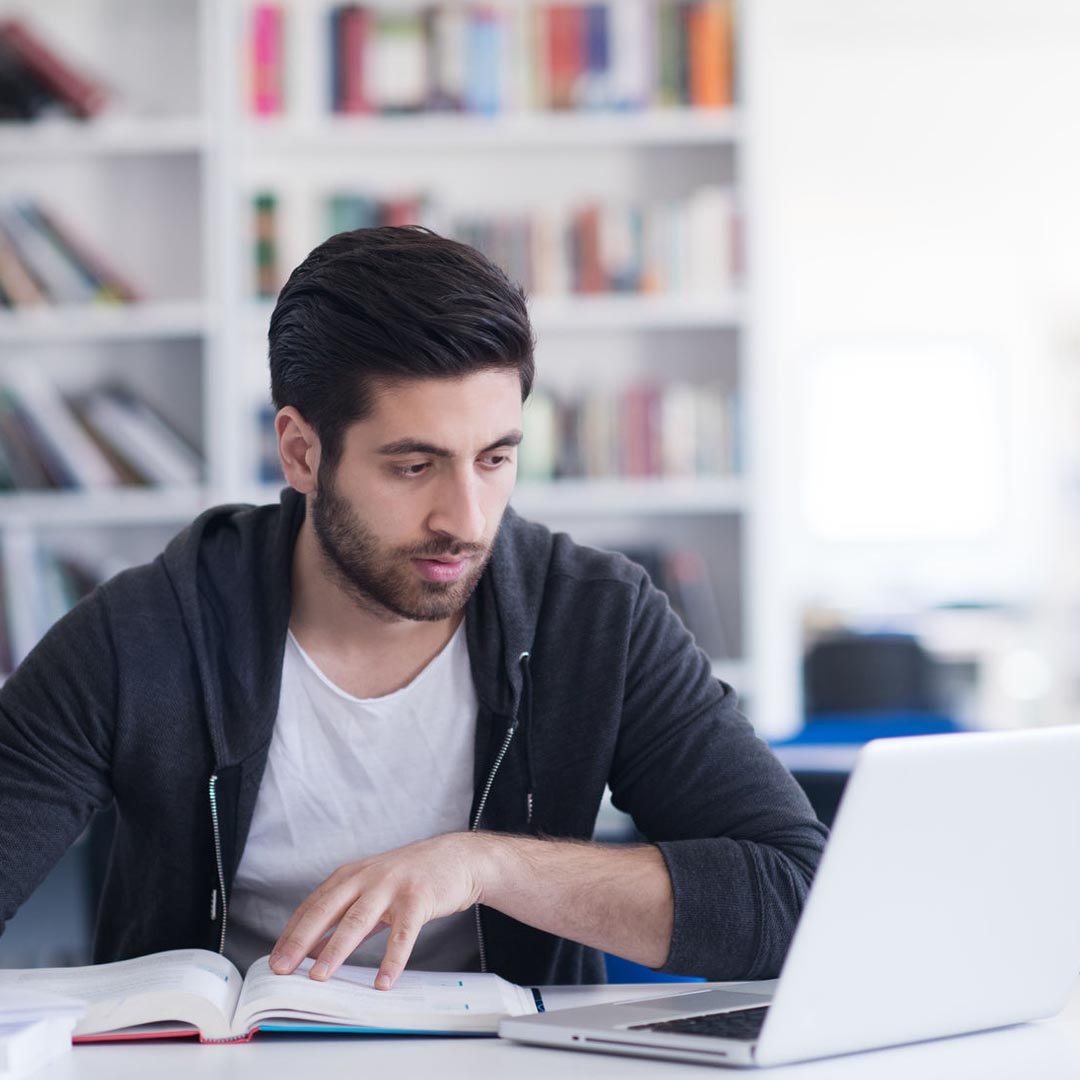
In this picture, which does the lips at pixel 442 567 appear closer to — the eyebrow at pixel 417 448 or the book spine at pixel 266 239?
the eyebrow at pixel 417 448

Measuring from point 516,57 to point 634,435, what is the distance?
92cm

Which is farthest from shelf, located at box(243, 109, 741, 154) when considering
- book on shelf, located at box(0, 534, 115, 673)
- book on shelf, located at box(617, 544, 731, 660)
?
book on shelf, located at box(0, 534, 115, 673)

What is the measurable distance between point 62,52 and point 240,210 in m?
0.59

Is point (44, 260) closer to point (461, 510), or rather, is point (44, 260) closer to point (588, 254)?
point (588, 254)

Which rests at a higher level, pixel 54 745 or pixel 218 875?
pixel 54 745

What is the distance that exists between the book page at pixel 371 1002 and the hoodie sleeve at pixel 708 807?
0.58 ft

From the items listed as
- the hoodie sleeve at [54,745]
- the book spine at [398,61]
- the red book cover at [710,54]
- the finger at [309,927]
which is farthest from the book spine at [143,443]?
the finger at [309,927]

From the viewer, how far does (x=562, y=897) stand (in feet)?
4.07

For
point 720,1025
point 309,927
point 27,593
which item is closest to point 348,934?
point 309,927

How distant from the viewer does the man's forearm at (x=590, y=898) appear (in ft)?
4.03

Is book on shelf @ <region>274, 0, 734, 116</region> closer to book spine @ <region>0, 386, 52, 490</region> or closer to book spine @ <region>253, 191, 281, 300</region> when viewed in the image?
book spine @ <region>253, 191, 281, 300</region>

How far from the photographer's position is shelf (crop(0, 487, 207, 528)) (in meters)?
3.38

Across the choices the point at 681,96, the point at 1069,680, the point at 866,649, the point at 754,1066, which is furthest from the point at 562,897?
the point at 1069,680

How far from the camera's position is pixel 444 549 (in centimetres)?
140
